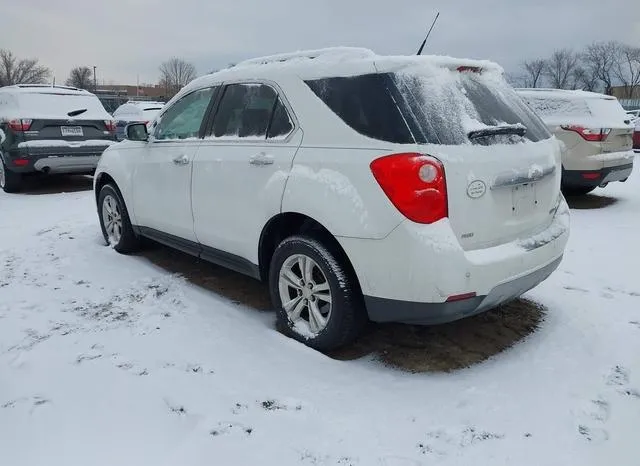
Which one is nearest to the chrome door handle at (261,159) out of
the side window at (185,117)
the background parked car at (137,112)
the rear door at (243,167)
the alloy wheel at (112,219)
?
the rear door at (243,167)

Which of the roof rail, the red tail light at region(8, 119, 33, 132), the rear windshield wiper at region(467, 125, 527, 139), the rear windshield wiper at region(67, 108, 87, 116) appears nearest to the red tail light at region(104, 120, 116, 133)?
the rear windshield wiper at region(67, 108, 87, 116)

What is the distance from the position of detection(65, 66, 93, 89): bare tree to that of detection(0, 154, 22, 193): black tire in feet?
301

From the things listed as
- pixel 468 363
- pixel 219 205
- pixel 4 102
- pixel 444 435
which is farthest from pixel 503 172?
pixel 4 102

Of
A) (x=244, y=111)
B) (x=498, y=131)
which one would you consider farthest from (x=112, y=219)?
(x=498, y=131)

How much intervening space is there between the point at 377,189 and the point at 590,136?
597 centimetres

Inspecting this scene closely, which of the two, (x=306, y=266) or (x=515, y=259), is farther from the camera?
(x=306, y=266)

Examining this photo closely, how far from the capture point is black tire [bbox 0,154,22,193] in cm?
892

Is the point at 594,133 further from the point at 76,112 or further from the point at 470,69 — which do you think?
the point at 76,112

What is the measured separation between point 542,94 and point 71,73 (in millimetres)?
104510

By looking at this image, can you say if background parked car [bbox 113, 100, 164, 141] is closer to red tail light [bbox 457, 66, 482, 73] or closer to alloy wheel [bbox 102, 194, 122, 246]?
alloy wheel [bbox 102, 194, 122, 246]

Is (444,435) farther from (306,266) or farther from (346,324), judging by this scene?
(306,266)

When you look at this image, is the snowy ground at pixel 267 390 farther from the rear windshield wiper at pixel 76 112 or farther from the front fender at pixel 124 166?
the rear windshield wiper at pixel 76 112

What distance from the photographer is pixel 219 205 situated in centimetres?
378

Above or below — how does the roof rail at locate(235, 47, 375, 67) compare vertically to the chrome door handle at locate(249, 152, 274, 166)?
above
